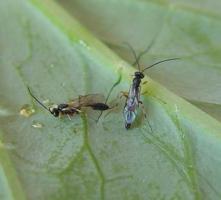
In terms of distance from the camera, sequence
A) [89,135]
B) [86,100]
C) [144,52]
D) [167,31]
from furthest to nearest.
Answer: [167,31] < [144,52] < [86,100] < [89,135]

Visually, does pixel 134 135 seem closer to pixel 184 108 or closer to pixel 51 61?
pixel 184 108

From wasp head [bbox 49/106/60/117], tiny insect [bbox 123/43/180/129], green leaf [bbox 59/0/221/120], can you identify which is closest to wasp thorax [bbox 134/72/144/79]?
tiny insect [bbox 123/43/180/129]

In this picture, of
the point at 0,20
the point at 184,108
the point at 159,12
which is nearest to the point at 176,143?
the point at 184,108

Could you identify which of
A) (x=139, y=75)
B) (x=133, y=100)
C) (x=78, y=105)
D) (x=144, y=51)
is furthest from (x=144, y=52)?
(x=78, y=105)

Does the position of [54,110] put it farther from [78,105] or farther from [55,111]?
[78,105]

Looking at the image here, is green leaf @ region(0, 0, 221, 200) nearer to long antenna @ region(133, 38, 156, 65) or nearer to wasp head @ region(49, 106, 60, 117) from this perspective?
wasp head @ region(49, 106, 60, 117)

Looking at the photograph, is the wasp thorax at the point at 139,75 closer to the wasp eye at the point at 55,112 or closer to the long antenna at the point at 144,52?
the long antenna at the point at 144,52

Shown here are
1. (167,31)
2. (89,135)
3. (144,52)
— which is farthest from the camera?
(167,31)
